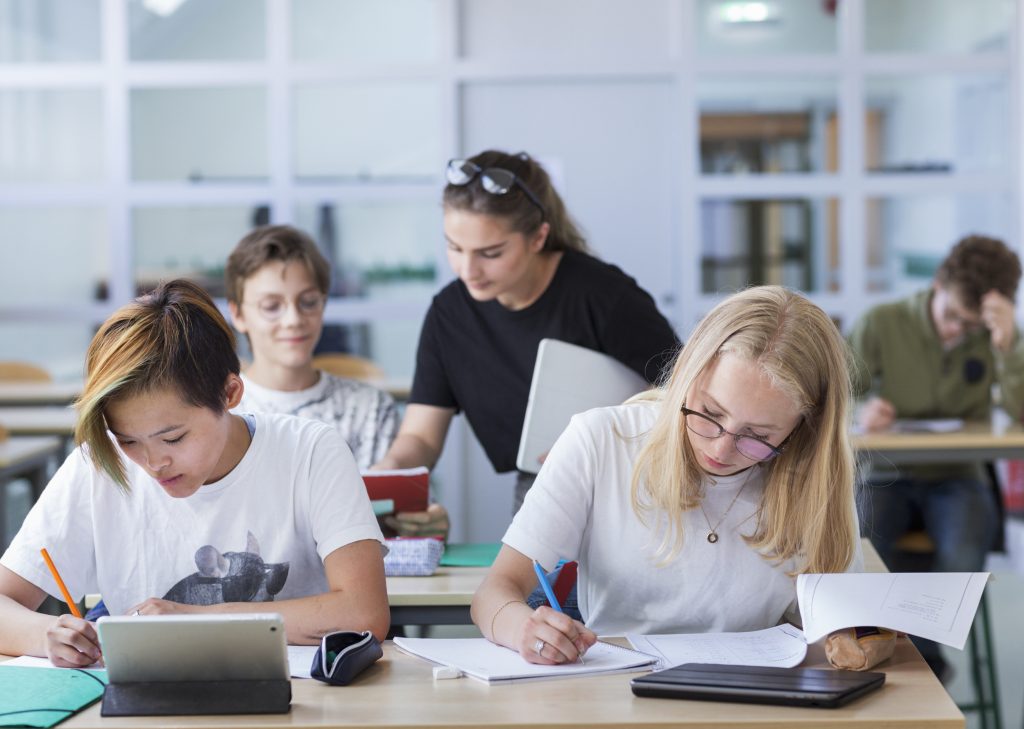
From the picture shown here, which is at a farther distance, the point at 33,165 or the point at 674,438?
the point at 33,165

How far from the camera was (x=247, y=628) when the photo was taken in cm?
138

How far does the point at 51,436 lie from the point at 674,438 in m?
3.08

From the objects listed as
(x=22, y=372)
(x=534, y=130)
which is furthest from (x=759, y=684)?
(x=22, y=372)

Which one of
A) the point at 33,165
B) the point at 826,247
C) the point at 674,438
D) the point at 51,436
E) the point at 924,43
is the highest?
the point at 924,43

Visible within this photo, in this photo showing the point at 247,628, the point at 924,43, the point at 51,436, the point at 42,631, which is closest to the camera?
the point at 247,628

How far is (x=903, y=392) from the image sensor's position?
3.84 m

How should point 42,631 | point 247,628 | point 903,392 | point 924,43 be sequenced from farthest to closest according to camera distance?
1. point 924,43
2. point 903,392
3. point 42,631
4. point 247,628

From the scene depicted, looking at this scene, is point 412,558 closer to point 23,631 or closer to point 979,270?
point 23,631

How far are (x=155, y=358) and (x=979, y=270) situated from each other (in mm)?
2659

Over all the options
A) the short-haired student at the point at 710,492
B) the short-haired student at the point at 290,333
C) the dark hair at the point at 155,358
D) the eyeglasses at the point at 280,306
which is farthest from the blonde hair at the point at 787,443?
the eyeglasses at the point at 280,306

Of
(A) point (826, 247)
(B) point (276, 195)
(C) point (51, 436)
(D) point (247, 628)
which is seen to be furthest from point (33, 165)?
(D) point (247, 628)

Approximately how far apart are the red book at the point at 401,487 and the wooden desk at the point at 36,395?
286 cm

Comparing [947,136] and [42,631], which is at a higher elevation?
[947,136]

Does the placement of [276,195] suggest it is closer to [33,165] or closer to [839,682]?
[33,165]
